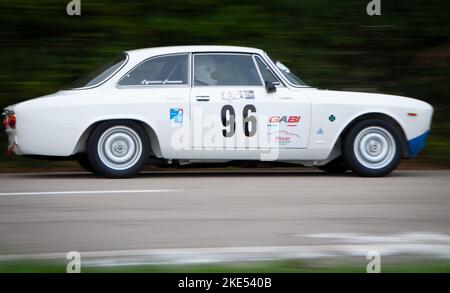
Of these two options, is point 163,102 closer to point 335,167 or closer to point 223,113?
point 223,113

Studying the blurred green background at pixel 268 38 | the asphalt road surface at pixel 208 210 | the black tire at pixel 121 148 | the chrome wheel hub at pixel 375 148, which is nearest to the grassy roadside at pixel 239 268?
the asphalt road surface at pixel 208 210

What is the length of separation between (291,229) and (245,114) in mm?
3207

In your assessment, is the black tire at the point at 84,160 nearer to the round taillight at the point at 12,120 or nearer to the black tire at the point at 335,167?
the round taillight at the point at 12,120

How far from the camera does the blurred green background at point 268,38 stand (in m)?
14.2

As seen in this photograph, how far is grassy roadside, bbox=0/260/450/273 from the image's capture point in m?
5.66

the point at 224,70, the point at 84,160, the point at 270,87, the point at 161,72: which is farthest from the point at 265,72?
the point at 84,160

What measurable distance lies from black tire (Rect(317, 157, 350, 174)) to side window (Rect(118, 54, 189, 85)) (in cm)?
224

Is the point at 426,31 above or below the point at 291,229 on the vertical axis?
above

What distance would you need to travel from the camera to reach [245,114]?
34.0 ft

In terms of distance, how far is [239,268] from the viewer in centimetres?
575

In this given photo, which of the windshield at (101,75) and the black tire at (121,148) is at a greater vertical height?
the windshield at (101,75)

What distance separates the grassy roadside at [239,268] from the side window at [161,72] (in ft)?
16.1
